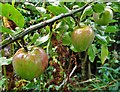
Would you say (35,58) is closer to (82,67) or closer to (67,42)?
(67,42)

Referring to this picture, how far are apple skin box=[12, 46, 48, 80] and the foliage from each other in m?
0.02

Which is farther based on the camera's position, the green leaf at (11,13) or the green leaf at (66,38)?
the green leaf at (66,38)

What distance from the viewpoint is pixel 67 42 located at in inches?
22.9

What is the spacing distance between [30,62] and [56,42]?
234mm

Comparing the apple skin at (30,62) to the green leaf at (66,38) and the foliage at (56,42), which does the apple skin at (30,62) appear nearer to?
the foliage at (56,42)

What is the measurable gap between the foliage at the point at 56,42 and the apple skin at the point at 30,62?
0.02 meters

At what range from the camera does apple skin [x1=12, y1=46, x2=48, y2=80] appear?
1.39 feet

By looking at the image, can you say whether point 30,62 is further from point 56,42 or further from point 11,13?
point 56,42

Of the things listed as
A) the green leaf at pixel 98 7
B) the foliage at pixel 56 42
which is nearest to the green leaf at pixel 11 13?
the foliage at pixel 56 42

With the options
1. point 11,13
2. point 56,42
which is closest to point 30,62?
point 11,13

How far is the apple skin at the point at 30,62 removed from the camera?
1.39 ft

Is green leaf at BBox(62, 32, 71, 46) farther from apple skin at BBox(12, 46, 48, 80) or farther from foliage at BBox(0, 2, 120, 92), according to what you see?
apple skin at BBox(12, 46, 48, 80)

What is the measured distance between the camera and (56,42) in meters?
→ 0.65

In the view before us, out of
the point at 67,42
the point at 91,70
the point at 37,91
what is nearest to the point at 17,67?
the point at 67,42
